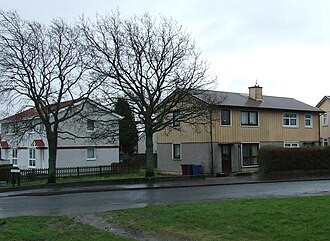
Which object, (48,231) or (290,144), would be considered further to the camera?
(290,144)

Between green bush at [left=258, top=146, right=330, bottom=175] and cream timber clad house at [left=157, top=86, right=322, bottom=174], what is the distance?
12.2 ft

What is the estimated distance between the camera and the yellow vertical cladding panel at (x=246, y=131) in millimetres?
37188

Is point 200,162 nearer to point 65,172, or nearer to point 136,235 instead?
point 65,172

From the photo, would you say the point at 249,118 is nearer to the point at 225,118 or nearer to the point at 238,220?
the point at 225,118

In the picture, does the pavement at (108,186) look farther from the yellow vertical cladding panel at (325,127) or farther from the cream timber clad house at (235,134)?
the yellow vertical cladding panel at (325,127)

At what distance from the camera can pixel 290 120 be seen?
141ft

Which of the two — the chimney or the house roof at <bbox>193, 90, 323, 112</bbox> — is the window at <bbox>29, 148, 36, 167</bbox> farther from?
the chimney

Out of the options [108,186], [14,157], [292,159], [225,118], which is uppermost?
[225,118]

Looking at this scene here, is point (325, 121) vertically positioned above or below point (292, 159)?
above

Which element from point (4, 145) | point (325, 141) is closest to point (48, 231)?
point (4, 145)

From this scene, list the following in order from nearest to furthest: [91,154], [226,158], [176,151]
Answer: [226,158], [176,151], [91,154]

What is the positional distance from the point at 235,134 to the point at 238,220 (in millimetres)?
27753

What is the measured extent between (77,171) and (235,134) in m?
13.1

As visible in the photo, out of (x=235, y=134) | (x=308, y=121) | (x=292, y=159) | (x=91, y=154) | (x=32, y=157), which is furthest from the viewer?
(x=32, y=157)
